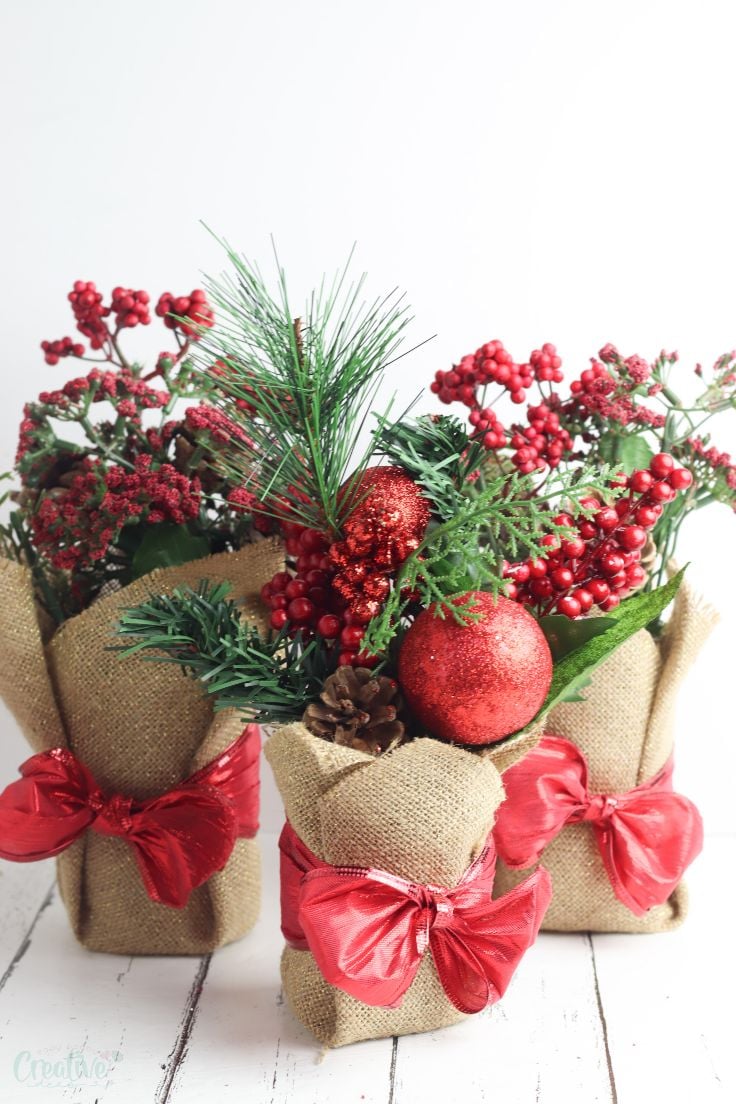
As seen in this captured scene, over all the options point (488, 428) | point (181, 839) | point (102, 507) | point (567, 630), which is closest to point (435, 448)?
point (488, 428)

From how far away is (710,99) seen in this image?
3.73 feet

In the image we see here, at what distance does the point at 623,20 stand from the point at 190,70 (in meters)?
0.45

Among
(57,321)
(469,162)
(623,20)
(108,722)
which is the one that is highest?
(623,20)

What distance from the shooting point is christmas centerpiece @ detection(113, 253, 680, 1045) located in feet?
2.47

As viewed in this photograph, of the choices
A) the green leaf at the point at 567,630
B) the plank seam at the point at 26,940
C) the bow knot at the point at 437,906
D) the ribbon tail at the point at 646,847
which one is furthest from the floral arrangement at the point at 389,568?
the plank seam at the point at 26,940

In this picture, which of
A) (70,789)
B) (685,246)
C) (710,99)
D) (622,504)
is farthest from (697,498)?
(70,789)

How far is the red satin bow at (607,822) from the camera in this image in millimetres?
934

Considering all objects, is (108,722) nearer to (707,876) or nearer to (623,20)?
(707,876)

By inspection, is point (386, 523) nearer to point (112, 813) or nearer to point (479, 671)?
point (479, 671)

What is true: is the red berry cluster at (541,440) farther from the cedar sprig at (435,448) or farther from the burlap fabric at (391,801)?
the burlap fabric at (391,801)

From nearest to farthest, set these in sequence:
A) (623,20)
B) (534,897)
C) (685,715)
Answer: (534,897), (623,20), (685,715)

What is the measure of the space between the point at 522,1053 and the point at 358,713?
1.00 feet

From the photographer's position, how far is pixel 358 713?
78 centimetres

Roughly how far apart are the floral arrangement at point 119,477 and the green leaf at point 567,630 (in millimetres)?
261
